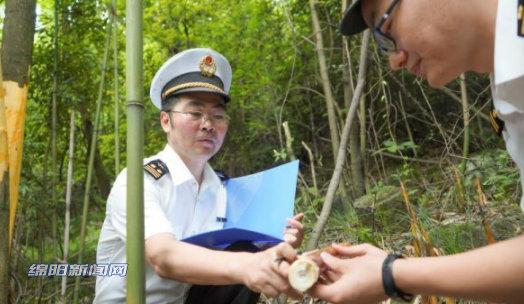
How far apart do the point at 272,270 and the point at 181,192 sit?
0.81 meters

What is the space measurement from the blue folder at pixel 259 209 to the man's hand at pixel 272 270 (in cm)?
30

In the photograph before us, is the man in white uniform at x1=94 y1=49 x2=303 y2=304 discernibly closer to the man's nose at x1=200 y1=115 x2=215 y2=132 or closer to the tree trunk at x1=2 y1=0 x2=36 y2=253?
the man's nose at x1=200 y1=115 x2=215 y2=132

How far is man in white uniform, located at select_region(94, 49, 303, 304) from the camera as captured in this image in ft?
6.26

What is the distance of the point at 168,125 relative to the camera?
7.36 ft

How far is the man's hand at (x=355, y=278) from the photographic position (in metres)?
1.31

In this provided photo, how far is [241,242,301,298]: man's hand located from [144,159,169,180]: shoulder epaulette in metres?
0.69

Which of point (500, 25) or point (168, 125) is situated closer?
point (500, 25)

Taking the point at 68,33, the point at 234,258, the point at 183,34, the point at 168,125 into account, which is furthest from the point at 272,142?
the point at 234,258

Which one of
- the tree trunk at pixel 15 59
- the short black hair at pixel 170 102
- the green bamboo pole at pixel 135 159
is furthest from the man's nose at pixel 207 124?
the green bamboo pole at pixel 135 159

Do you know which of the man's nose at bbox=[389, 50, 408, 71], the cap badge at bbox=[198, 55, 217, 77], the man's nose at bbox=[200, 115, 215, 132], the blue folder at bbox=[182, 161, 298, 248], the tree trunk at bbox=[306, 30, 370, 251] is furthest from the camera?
the tree trunk at bbox=[306, 30, 370, 251]

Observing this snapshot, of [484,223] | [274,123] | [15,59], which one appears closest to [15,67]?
[15,59]

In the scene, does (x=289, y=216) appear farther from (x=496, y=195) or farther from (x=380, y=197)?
(x=380, y=197)

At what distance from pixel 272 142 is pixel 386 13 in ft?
19.8

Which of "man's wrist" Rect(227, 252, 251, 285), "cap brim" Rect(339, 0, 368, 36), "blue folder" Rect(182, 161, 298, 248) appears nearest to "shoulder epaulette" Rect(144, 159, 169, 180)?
"blue folder" Rect(182, 161, 298, 248)
